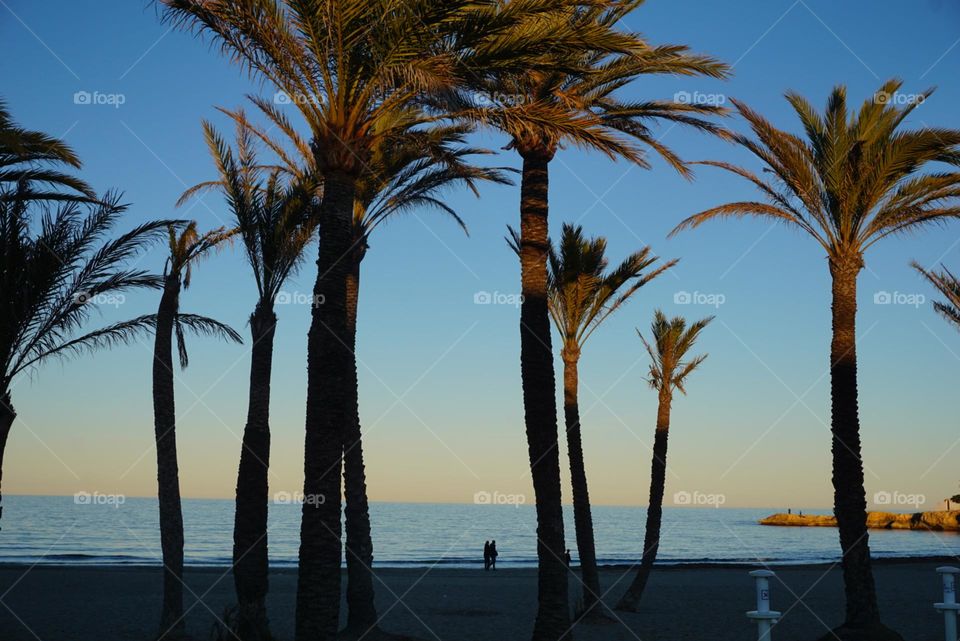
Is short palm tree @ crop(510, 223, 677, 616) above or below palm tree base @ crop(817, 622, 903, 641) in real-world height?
above

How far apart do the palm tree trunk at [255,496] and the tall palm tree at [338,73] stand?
3.94m

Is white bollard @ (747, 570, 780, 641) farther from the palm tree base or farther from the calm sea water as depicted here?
the calm sea water

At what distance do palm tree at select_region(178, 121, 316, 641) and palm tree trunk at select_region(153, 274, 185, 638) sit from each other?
114cm

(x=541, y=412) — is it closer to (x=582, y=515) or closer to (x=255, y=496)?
(x=255, y=496)

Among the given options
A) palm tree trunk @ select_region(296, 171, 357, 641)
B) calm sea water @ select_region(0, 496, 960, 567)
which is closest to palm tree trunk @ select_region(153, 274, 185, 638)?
palm tree trunk @ select_region(296, 171, 357, 641)

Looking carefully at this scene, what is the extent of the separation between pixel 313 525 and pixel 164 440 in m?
6.61

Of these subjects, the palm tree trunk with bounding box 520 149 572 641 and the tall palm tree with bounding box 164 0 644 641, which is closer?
the tall palm tree with bounding box 164 0 644 641

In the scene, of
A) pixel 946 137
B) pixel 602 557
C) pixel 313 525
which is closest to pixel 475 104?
pixel 313 525

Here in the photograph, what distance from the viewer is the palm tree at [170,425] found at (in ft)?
52.7

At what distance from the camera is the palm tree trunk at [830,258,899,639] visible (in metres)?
15.3

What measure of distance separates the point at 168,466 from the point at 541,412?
23.7 ft

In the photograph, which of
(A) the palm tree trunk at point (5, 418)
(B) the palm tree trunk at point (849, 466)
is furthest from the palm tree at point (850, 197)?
(A) the palm tree trunk at point (5, 418)

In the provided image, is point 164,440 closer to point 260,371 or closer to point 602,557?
point 260,371

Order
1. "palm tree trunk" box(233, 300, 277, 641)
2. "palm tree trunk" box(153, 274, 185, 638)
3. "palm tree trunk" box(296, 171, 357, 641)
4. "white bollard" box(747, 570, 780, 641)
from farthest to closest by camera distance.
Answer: "palm tree trunk" box(153, 274, 185, 638) → "palm tree trunk" box(233, 300, 277, 641) → "palm tree trunk" box(296, 171, 357, 641) → "white bollard" box(747, 570, 780, 641)
